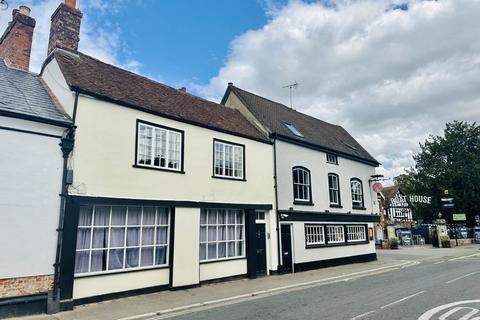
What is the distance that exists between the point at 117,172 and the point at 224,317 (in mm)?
5593

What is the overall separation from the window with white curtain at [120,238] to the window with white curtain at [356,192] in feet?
46.1

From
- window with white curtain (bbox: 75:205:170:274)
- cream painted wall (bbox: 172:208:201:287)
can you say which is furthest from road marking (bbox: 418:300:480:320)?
window with white curtain (bbox: 75:205:170:274)

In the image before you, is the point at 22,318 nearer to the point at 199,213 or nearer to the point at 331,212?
the point at 199,213

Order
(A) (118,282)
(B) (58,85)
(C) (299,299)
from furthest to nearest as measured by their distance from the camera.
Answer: (B) (58,85) < (A) (118,282) < (C) (299,299)

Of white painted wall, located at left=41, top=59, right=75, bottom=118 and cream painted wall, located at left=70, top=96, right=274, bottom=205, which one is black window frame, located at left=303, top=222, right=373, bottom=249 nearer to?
cream painted wall, located at left=70, top=96, right=274, bottom=205

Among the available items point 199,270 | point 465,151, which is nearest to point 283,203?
point 199,270

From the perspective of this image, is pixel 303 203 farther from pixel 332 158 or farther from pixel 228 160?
pixel 228 160

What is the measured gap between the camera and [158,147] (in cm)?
1239

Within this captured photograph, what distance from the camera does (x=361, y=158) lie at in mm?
23438

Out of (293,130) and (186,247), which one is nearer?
(186,247)

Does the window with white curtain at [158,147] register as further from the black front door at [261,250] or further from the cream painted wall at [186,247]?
the black front door at [261,250]

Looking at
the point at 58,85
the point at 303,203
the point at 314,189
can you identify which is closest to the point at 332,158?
the point at 314,189

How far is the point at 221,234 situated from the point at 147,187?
421cm

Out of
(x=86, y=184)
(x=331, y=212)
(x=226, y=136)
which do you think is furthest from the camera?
(x=331, y=212)
